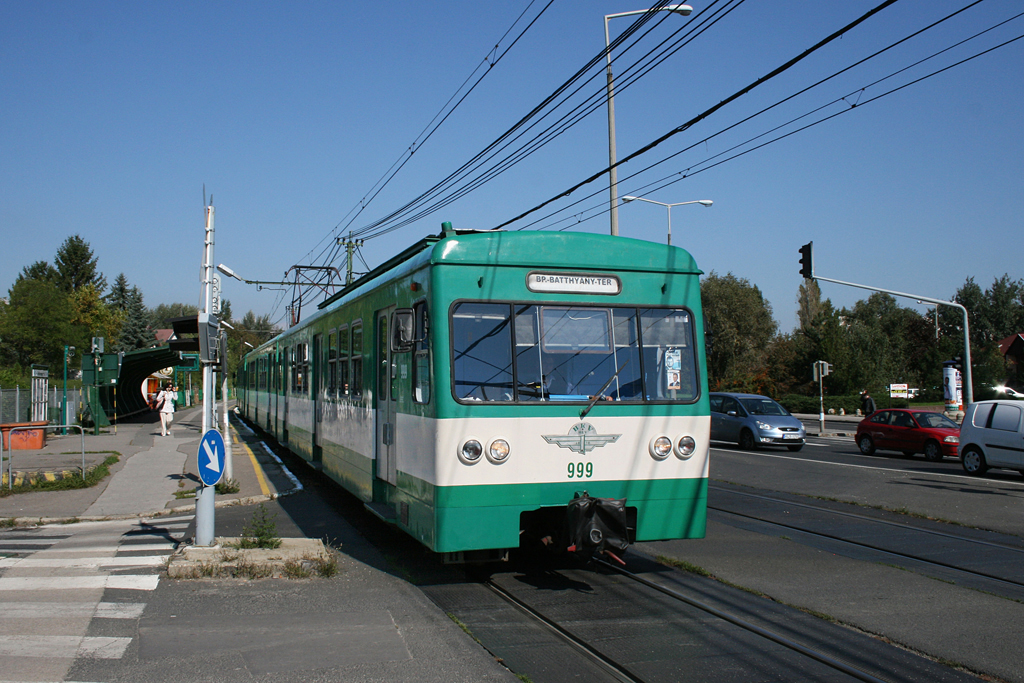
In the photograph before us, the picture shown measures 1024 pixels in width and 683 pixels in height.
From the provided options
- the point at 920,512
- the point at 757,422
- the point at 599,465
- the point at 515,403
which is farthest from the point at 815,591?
the point at 757,422

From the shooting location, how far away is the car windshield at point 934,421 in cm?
2283

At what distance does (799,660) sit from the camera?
218 inches

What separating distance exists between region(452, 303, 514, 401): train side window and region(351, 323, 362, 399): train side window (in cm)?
330

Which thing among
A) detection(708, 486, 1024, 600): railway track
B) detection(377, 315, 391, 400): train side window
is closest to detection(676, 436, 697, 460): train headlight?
detection(708, 486, 1024, 600): railway track

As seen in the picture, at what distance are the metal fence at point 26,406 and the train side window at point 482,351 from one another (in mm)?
20799

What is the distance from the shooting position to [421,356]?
7.43m

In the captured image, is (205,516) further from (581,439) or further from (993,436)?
(993,436)

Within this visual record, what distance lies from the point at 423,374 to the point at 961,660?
4.56 metres

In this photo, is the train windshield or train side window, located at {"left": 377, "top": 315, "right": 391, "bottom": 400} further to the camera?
train side window, located at {"left": 377, "top": 315, "right": 391, "bottom": 400}

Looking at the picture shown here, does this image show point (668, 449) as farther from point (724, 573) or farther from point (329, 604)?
point (329, 604)

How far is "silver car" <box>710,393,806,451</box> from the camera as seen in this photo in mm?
24156

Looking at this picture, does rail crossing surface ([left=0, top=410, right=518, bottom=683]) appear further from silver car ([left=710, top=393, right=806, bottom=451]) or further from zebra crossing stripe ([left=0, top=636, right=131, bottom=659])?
silver car ([left=710, top=393, right=806, bottom=451])

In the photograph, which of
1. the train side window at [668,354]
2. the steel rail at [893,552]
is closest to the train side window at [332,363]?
the train side window at [668,354]

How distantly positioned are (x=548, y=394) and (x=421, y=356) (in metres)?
1.19
